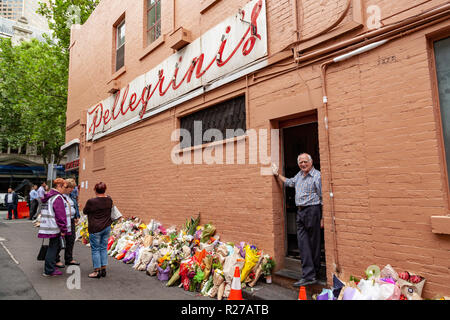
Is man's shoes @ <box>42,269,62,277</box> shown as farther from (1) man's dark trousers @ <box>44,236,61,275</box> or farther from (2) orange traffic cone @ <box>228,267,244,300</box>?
(2) orange traffic cone @ <box>228,267,244,300</box>

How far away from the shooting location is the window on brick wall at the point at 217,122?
571 cm

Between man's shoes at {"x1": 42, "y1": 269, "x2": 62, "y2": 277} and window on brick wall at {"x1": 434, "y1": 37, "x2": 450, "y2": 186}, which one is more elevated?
window on brick wall at {"x1": 434, "y1": 37, "x2": 450, "y2": 186}

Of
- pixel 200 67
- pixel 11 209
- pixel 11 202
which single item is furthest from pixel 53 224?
pixel 11 209

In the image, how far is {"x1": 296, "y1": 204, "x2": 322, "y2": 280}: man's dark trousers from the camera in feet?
13.5

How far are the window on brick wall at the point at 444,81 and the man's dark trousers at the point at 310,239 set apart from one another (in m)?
1.67

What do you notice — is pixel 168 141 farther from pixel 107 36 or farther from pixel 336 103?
pixel 107 36

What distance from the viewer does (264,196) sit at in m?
4.95

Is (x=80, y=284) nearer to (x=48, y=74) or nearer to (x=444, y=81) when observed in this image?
(x=444, y=81)

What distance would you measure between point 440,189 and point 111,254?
687cm

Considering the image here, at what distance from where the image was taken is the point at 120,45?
10.7 metres

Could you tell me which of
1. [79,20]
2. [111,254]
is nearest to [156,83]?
[111,254]

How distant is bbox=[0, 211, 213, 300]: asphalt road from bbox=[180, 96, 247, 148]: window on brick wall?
2.99 meters

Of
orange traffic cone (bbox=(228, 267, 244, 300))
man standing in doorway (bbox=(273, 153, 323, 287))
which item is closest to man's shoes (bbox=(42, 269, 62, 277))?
orange traffic cone (bbox=(228, 267, 244, 300))

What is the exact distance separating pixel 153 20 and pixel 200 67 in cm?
347
